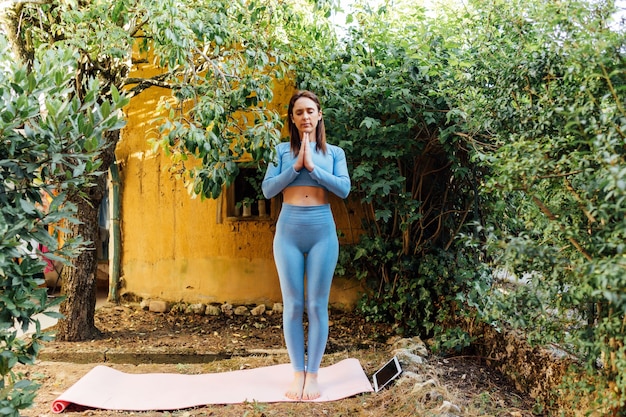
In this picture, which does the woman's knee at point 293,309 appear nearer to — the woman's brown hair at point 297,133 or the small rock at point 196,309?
the woman's brown hair at point 297,133

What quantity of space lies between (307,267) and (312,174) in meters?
0.67

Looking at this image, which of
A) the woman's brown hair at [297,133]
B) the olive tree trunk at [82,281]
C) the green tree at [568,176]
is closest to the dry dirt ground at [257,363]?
the olive tree trunk at [82,281]

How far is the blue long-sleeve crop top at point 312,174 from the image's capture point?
3.86m

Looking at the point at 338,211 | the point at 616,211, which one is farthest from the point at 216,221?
the point at 616,211

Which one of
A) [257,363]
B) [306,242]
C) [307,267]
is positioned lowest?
[257,363]

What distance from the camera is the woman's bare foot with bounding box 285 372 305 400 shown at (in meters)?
3.92

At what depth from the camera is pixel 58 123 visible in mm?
2326

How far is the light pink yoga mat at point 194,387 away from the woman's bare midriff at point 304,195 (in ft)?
4.45

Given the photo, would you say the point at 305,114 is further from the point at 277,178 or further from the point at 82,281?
the point at 82,281

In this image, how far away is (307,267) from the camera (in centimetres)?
398

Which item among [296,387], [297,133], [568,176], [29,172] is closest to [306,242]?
[297,133]

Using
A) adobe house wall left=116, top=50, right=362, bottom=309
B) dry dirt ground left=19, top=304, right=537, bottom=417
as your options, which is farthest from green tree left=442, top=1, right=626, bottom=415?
adobe house wall left=116, top=50, right=362, bottom=309

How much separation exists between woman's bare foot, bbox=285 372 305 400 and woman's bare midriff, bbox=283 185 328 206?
1.22 m

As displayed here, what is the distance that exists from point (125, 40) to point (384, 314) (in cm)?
352
